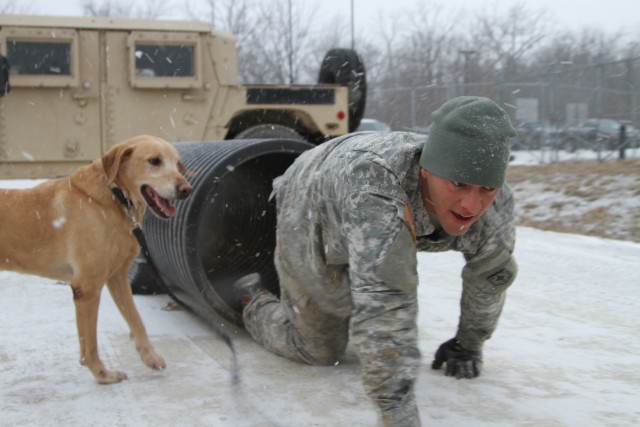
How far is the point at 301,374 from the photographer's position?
3566 mm

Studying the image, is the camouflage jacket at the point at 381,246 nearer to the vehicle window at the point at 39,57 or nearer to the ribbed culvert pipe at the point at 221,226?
the ribbed culvert pipe at the point at 221,226

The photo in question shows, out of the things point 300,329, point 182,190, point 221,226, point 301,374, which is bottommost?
point 301,374

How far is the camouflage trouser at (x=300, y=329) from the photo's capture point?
3.51m

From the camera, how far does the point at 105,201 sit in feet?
11.3

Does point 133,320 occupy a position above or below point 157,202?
below

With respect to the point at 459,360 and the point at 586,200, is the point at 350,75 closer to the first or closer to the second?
the point at 586,200

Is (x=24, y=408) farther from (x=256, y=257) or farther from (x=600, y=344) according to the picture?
(x=600, y=344)

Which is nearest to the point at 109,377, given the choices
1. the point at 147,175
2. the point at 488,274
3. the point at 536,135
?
the point at 147,175

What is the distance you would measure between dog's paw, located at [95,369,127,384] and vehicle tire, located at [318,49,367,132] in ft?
Answer: 27.4

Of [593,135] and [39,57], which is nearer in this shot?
[39,57]

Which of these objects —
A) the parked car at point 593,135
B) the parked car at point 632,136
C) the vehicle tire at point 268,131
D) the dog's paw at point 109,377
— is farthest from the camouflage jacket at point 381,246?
the parked car at point 593,135

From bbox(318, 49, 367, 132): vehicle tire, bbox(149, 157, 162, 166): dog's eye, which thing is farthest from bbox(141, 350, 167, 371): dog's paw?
bbox(318, 49, 367, 132): vehicle tire

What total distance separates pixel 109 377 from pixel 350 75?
846 cm

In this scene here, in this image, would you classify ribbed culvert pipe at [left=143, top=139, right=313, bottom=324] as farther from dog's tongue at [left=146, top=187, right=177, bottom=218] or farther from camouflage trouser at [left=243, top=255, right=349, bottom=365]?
camouflage trouser at [left=243, top=255, right=349, bottom=365]
